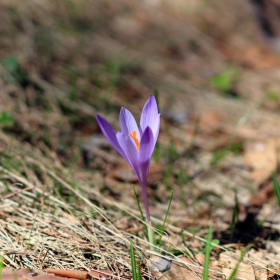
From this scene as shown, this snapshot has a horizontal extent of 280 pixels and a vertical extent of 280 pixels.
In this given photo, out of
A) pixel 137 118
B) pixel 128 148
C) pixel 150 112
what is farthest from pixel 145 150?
pixel 137 118

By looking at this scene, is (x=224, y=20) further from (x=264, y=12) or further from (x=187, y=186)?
(x=187, y=186)

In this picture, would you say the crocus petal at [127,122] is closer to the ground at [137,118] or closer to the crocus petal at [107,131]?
the crocus petal at [107,131]

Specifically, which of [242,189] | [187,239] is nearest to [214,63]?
[242,189]

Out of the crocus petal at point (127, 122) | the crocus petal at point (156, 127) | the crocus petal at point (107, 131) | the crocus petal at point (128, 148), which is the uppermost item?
the crocus petal at point (127, 122)

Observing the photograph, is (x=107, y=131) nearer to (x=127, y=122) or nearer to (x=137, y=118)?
(x=127, y=122)

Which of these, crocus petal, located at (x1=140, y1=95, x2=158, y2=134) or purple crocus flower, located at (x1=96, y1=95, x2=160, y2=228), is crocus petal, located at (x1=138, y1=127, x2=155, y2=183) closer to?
purple crocus flower, located at (x1=96, y1=95, x2=160, y2=228)

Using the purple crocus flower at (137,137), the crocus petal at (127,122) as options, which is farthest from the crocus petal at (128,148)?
the crocus petal at (127,122)

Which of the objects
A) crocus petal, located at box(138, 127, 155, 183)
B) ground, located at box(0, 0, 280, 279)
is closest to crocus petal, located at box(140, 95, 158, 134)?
crocus petal, located at box(138, 127, 155, 183)

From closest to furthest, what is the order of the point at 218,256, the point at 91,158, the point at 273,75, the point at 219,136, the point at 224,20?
1. the point at 218,256
2. the point at 91,158
3. the point at 219,136
4. the point at 273,75
5. the point at 224,20
